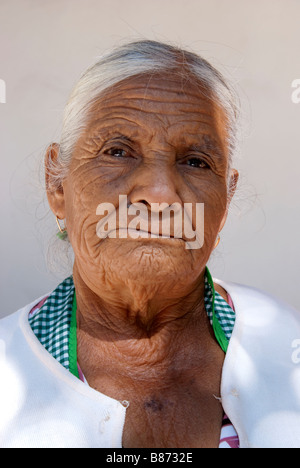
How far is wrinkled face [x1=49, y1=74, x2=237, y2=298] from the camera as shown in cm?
183

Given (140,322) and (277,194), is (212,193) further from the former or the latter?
(277,194)

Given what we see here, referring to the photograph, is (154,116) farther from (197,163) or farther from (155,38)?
(155,38)

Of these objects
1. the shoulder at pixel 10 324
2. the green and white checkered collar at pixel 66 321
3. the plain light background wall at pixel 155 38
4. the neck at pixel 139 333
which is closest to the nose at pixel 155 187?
the neck at pixel 139 333

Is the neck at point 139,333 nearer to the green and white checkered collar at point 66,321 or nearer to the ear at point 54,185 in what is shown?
the green and white checkered collar at point 66,321

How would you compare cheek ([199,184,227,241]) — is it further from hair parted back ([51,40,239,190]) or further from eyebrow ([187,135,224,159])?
hair parted back ([51,40,239,190])

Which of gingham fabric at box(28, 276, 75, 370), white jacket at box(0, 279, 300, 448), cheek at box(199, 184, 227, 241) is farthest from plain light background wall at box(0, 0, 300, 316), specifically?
white jacket at box(0, 279, 300, 448)

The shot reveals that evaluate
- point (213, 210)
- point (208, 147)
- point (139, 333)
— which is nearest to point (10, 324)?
point (139, 333)

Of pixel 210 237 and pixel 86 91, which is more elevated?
pixel 86 91

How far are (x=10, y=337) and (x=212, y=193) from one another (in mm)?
842

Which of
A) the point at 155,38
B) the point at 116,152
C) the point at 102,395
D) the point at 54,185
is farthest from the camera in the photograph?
the point at 155,38

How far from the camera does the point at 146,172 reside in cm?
188

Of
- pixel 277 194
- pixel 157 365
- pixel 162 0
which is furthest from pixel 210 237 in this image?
pixel 162 0

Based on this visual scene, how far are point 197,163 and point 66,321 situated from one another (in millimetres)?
720

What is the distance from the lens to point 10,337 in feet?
6.48
